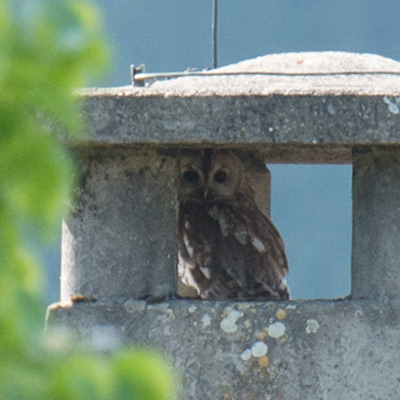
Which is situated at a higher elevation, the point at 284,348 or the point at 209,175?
the point at 209,175

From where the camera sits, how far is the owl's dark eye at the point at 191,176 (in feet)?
14.4

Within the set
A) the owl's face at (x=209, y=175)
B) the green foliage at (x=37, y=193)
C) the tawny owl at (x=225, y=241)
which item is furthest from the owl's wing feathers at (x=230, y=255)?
the green foliage at (x=37, y=193)

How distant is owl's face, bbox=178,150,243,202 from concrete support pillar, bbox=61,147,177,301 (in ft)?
4.05

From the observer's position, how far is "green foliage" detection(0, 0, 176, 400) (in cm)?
72

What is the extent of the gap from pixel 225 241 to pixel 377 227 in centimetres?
93

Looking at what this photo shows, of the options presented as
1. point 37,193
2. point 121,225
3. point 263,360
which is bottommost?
point 263,360

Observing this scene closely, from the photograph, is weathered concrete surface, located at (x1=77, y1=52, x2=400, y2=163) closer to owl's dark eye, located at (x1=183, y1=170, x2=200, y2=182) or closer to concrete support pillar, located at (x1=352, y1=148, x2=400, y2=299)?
concrete support pillar, located at (x1=352, y1=148, x2=400, y2=299)

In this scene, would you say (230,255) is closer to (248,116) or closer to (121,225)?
(121,225)

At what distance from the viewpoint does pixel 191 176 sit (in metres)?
4.42

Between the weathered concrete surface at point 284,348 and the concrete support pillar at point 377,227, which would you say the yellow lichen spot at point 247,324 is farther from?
the concrete support pillar at point 377,227

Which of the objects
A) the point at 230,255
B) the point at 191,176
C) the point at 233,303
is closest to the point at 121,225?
the point at 233,303

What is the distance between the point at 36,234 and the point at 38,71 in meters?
0.11

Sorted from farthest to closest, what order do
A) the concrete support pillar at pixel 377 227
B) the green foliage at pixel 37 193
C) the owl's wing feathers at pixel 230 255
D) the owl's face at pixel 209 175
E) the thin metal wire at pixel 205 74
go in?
the owl's face at pixel 209 175 → the owl's wing feathers at pixel 230 255 → the thin metal wire at pixel 205 74 → the concrete support pillar at pixel 377 227 → the green foliage at pixel 37 193

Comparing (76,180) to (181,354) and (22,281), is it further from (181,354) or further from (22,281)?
(22,281)
